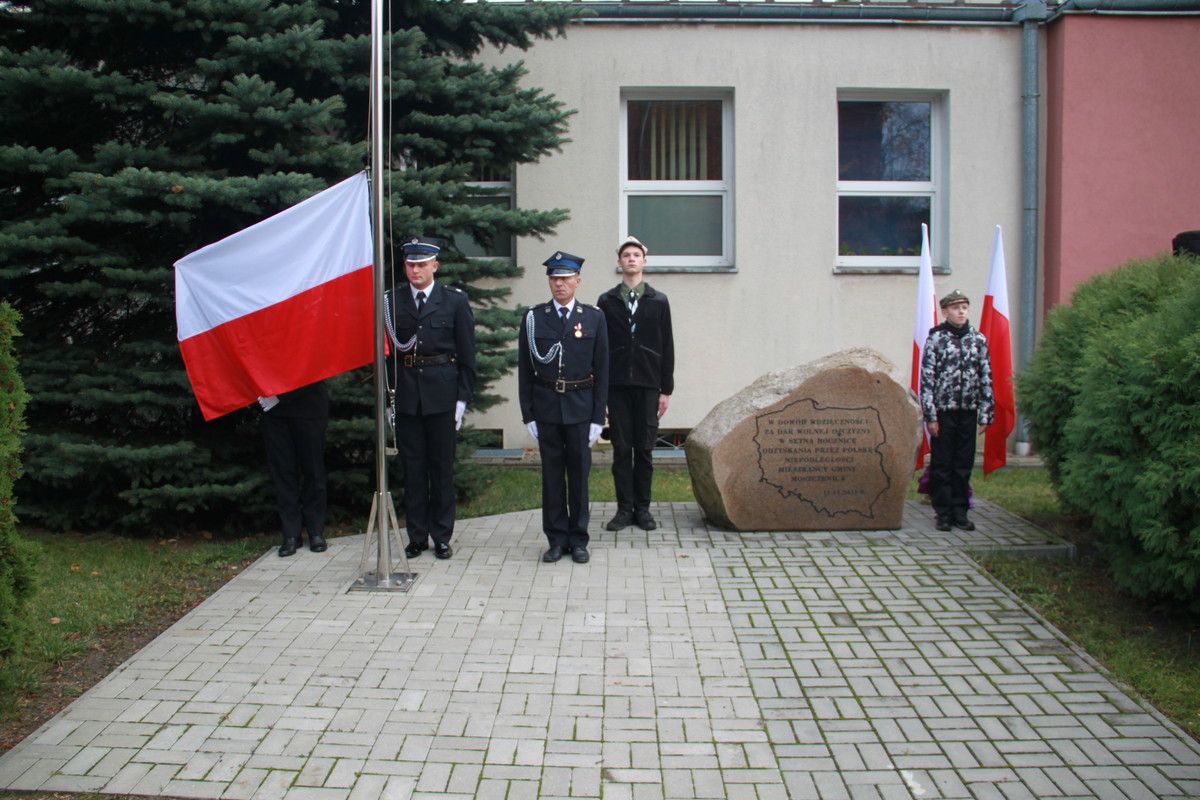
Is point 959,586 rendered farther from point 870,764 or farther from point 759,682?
point 870,764

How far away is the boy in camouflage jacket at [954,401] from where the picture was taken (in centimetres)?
680

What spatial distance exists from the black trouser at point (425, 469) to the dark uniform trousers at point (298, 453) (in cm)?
60

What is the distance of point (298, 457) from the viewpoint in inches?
257

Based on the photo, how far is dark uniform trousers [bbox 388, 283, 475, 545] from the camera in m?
6.11

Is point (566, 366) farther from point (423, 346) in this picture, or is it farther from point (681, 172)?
point (681, 172)

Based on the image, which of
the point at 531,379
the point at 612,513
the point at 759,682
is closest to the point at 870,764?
the point at 759,682

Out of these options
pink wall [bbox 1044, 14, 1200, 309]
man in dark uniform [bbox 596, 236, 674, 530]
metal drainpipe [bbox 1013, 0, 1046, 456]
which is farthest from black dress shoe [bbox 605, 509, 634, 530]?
pink wall [bbox 1044, 14, 1200, 309]

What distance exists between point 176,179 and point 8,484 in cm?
321

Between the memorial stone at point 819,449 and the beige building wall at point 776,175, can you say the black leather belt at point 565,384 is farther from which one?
the beige building wall at point 776,175

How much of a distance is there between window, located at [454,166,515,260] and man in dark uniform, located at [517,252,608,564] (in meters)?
1.27

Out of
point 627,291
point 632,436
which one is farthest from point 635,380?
point 627,291

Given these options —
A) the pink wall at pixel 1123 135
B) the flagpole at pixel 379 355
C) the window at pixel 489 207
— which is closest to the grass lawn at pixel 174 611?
the flagpole at pixel 379 355

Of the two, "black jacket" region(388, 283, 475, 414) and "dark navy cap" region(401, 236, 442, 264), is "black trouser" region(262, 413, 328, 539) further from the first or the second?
"dark navy cap" region(401, 236, 442, 264)

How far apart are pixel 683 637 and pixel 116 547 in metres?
4.14
